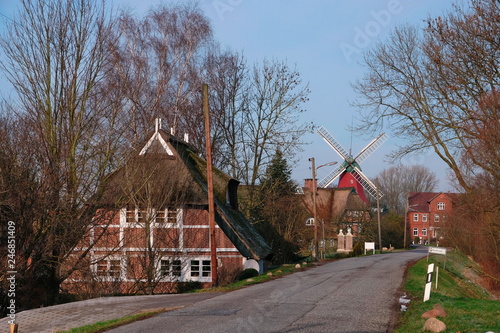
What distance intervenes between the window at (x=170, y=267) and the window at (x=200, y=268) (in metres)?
1.10

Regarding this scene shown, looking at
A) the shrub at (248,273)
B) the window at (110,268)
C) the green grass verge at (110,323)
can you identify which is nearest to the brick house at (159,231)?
the window at (110,268)

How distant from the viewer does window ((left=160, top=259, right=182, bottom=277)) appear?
28297 mm

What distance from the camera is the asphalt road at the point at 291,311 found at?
12.5 metres

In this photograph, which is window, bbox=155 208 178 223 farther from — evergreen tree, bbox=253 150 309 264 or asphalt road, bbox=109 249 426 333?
evergreen tree, bbox=253 150 309 264

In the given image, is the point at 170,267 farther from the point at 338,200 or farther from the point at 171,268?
the point at 338,200

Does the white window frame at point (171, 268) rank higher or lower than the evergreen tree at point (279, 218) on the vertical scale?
lower

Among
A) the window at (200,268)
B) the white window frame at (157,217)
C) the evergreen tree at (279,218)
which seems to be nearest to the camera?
the white window frame at (157,217)

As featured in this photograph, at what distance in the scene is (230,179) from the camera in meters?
36.1

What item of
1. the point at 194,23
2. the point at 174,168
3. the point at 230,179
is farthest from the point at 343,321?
the point at 194,23

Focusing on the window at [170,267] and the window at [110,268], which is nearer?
the window at [110,268]

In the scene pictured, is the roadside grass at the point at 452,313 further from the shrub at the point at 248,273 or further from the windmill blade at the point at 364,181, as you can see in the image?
the windmill blade at the point at 364,181

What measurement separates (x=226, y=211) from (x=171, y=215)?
3.81 m

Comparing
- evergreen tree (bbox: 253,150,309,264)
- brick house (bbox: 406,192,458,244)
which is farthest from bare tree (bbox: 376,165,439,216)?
evergreen tree (bbox: 253,150,309,264)

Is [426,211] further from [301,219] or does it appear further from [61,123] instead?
[61,123]
